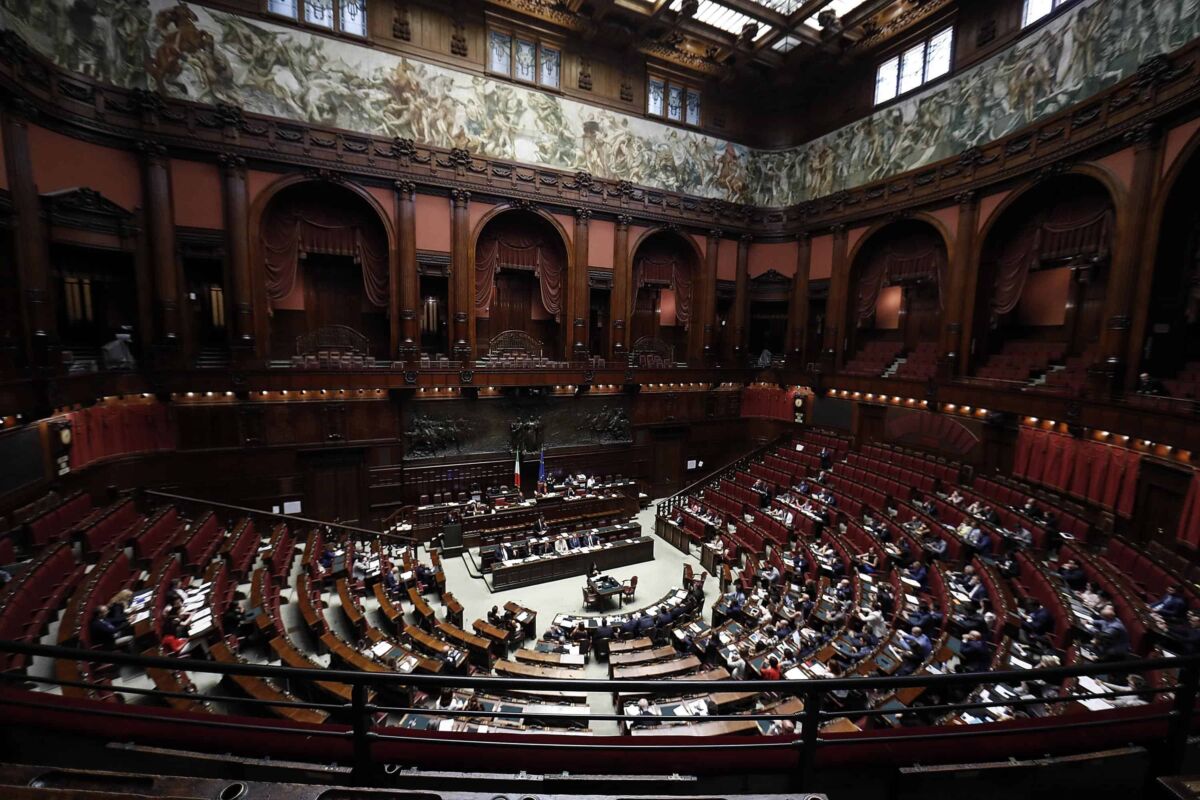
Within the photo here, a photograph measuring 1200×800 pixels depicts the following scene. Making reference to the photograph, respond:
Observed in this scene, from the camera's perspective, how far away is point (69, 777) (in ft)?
5.22

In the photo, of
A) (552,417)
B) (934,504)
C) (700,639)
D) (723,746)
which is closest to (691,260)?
(552,417)

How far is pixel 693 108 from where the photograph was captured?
20.5 meters

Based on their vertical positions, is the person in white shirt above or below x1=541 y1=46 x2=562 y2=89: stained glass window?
below

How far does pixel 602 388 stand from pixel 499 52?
11.8 meters

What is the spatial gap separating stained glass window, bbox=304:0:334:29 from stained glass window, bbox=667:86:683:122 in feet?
38.3

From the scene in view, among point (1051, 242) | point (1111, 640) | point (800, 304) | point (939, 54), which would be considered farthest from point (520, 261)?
point (1111, 640)

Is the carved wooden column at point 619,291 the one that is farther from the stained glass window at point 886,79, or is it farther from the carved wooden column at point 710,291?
the stained glass window at point 886,79

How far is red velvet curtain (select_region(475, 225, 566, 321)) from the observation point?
18.0 meters

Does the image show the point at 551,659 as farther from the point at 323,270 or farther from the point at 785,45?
the point at 785,45

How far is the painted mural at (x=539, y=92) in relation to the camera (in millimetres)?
11695

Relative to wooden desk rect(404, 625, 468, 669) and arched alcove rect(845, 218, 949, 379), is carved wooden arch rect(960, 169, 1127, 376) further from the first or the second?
wooden desk rect(404, 625, 468, 669)

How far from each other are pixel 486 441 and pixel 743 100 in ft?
57.4

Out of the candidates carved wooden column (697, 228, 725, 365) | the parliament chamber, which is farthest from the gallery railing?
carved wooden column (697, 228, 725, 365)

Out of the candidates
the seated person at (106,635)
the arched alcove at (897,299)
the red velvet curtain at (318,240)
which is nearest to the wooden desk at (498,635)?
the seated person at (106,635)
